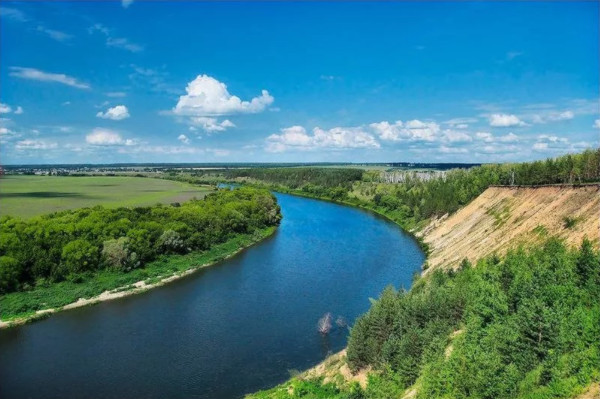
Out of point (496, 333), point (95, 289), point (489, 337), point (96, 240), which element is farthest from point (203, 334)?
point (96, 240)

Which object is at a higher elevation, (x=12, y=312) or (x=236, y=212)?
(x=236, y=212)

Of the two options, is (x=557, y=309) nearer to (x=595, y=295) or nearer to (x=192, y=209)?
(x=595, y=295)

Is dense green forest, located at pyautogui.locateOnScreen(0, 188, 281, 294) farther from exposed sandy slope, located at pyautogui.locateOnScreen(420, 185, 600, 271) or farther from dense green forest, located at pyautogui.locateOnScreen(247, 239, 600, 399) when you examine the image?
exposed sandy slope, located at pyautogui.locateOnScreen(420, 185, 600, 271)

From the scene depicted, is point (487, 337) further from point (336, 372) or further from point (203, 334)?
point (203, 334)

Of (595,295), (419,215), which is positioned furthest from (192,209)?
(595,295)

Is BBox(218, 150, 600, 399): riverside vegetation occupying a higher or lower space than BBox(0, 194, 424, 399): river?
higher

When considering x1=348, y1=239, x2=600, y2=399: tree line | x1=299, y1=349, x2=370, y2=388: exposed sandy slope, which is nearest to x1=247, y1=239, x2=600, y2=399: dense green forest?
x1=348, y1=239, x2=600, y2=399: tree line
